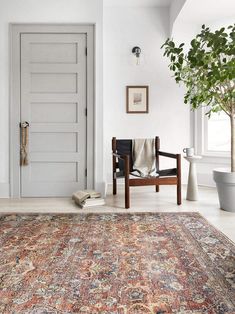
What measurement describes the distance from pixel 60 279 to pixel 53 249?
1.58ft

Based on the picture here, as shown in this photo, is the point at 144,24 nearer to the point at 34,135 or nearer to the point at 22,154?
the point at 34,135

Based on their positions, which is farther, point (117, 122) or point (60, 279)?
point (117, 122)

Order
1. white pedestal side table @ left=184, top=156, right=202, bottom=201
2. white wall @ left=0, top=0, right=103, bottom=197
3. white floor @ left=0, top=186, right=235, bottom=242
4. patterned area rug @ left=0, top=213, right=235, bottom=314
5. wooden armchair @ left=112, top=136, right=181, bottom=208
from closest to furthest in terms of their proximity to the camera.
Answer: patterned area rug @ left=0, top=213, right=235, bottom=314 → white floor @ left=0, top=186, right=235, bottom=242 → wooden armchair @ left=112, top=136, right=181, bottom=208 → white pedestal side table @ left=184, top=156, right=202, bottom=201 → white wall @ left=0, top=0, right=103, bottom=197

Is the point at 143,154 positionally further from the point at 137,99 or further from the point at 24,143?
the point at 24,143

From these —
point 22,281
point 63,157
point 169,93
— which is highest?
point 169,93

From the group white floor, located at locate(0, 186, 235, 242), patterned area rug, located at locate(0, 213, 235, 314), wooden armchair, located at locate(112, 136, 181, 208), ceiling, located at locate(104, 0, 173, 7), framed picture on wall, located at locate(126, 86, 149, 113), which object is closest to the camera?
patterned area rug, located at locate(0, 213, 235, 314)

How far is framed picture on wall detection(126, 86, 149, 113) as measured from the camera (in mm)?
4770

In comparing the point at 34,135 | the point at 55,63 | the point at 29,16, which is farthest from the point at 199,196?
the point at 29,16

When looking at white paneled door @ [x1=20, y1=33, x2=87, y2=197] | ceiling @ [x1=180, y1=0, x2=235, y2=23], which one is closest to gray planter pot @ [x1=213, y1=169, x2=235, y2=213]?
white paneled door @ [x1=20, y1=33, x2=87, y2=197]

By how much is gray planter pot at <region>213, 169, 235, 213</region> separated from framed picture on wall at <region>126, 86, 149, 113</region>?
1.89 m

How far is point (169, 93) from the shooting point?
15.8 feet

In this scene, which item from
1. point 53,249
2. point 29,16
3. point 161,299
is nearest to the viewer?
point 161,299

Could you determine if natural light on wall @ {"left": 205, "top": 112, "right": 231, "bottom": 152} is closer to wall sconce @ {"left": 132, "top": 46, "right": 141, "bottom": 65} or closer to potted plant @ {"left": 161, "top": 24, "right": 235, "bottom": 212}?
potted plant @ {"left": 161, "top": 24, "right": 235, "bottom": 212}

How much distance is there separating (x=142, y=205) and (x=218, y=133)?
186 centimetres
